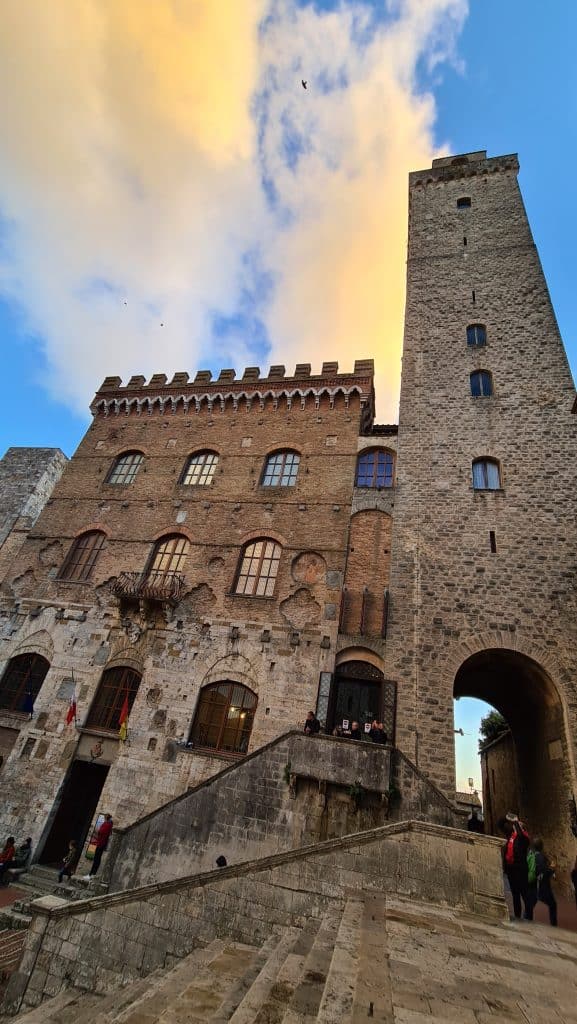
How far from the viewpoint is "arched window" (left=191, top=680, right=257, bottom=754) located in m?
12.4

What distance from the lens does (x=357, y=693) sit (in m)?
A: 12.3

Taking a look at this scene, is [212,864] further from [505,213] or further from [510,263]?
[505,213]

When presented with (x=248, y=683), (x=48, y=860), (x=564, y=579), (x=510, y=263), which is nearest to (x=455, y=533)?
(x=564, y=579)

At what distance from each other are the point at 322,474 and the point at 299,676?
709 centimetres

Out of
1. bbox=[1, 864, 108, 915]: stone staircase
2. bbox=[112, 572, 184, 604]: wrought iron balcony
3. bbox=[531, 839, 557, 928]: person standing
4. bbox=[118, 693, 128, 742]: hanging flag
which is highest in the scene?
bbox=[112, 572, 184, 604]: wrought iron balcony

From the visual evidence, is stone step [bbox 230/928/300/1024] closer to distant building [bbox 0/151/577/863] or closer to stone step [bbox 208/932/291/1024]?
stone step [bbox 208/932/291/1024]

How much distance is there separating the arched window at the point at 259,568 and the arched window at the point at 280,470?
2449 mm

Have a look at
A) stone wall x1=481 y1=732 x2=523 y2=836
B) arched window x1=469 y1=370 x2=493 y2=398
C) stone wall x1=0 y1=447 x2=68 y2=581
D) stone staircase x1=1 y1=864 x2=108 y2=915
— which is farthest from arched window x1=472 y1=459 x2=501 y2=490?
stone wall x1=0 y1=447 x2=68 y2=581

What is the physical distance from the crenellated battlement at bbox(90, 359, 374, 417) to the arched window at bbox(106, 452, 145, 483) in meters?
2.47

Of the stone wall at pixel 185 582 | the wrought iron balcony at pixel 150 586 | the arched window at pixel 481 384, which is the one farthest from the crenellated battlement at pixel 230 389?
the wrought iron balcony at pixel 150 586

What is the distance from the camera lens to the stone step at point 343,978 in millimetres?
3031

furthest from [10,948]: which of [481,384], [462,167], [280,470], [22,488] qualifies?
[462,167]

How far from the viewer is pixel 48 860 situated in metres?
12.3

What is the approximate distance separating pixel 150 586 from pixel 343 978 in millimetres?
12537
